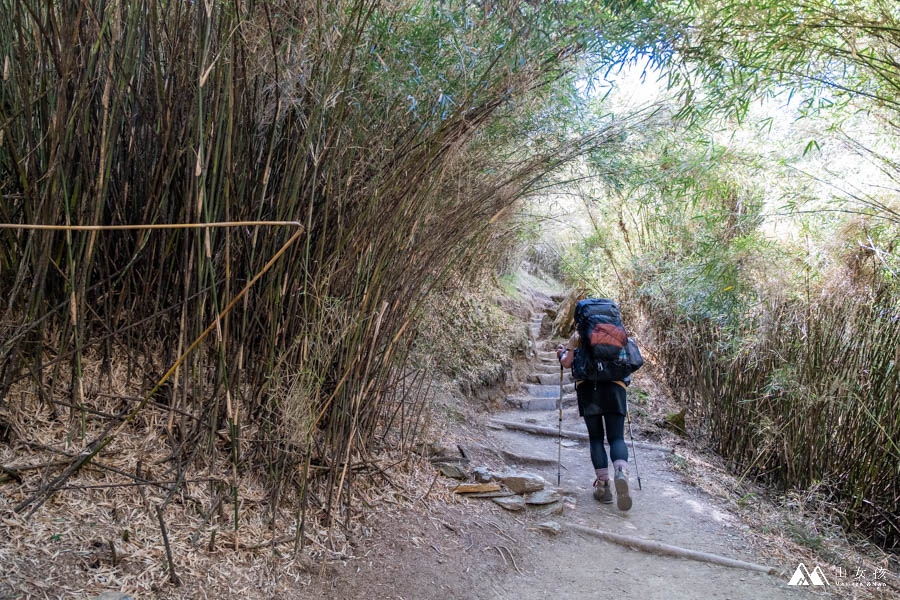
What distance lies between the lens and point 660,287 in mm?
5941

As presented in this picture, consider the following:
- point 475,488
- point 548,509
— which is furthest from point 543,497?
point 475,488

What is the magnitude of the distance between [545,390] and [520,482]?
329 cm

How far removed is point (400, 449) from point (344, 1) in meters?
2.12

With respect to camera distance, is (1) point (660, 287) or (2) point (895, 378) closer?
(2) point (895, 378)

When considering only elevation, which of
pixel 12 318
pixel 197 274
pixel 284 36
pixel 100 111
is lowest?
pixel 12 318

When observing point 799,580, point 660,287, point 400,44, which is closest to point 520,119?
point 400,44

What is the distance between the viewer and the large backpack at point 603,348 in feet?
10.3

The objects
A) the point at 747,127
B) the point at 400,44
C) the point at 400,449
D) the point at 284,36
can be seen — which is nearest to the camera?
the point at 284,36

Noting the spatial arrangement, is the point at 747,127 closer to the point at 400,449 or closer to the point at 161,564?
the point at 400,449

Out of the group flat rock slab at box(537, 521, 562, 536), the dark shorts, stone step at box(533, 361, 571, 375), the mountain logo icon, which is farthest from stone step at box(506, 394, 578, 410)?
the mountain logo icon

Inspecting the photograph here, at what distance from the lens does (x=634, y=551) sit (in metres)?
2.81

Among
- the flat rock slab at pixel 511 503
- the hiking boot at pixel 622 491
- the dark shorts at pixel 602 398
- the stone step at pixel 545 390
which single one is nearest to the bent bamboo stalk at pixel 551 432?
the stone step at pixel 545 390

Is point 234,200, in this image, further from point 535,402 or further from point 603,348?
point 535,402

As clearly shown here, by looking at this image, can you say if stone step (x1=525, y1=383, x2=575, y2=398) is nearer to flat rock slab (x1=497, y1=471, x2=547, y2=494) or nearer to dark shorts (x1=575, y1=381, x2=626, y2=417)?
dark shorts (x1=575, y1=381, x2=626, y2=417)
